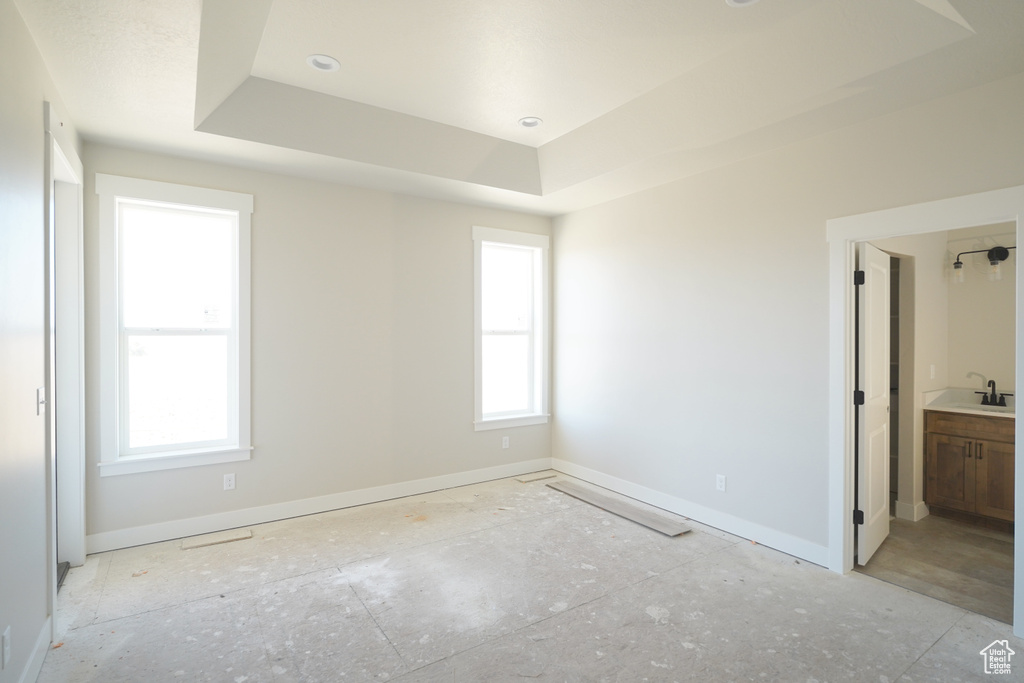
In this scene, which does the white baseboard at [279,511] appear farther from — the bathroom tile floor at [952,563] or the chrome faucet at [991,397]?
the chrome faucet at [991,397]

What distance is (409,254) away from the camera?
461 centimetres

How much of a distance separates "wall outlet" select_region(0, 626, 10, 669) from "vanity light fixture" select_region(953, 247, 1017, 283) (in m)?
6.05

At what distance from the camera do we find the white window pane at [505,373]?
17.1 feet

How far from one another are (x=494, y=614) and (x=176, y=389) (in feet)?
9.05

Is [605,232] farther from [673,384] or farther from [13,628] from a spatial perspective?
[13,628]

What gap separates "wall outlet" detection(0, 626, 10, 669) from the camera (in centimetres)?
178

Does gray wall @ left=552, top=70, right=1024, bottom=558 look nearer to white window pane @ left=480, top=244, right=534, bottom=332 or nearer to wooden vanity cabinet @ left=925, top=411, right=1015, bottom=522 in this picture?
white window pane @ left=480, top=244, right=534, bottom=332

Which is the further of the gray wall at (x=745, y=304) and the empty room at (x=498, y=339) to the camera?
the gray wall at (x=745, y=304)

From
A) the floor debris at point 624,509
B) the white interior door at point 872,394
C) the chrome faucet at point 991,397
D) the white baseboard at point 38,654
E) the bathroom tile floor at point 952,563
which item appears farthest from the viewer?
the chrome faucet at point 991,397

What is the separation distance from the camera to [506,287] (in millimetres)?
5359

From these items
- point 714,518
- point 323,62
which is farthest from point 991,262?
point 323,62

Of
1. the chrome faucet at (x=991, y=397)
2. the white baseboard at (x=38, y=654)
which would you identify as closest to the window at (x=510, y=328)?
the white baseboard at (x=38, y=654)

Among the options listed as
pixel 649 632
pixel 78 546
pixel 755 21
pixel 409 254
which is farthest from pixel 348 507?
pixel 755 21

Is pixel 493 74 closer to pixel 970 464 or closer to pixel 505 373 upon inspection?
pixel 505 373
